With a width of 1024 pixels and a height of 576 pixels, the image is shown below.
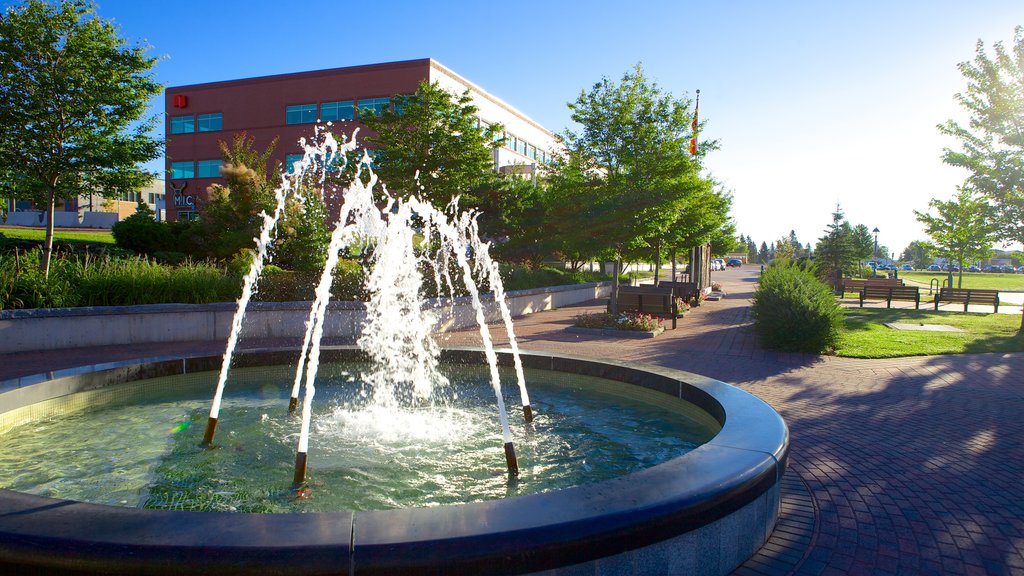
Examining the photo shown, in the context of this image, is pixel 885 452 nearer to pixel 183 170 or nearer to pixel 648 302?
pixel 648 302

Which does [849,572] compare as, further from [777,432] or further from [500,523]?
[500,523]

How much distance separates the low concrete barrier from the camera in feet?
34.9

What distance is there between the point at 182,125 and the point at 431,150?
34056 mm

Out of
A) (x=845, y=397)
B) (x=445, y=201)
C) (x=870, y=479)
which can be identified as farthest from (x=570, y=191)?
(x=870, y=479)

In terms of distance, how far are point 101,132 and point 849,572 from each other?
17121 millimetres

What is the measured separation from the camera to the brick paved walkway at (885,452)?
366 centimetres

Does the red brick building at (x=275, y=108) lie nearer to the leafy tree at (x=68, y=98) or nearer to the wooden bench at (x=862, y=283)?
the wooden bench at (x=862, y=283)

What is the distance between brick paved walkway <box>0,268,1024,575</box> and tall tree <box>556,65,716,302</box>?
5124mm

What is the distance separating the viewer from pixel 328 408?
23.5ft

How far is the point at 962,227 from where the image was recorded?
22.4 metres

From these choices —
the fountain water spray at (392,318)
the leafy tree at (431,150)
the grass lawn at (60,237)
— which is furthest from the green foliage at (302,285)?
the grass lawn at (60,237)

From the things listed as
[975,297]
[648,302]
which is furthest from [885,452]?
[975,297]

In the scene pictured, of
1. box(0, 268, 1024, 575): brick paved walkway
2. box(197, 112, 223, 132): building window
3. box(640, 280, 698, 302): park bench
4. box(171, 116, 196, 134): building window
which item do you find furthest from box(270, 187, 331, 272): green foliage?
box(171, 116, 196, 134): building window

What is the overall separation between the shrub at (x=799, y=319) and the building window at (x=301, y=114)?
1480 inches
